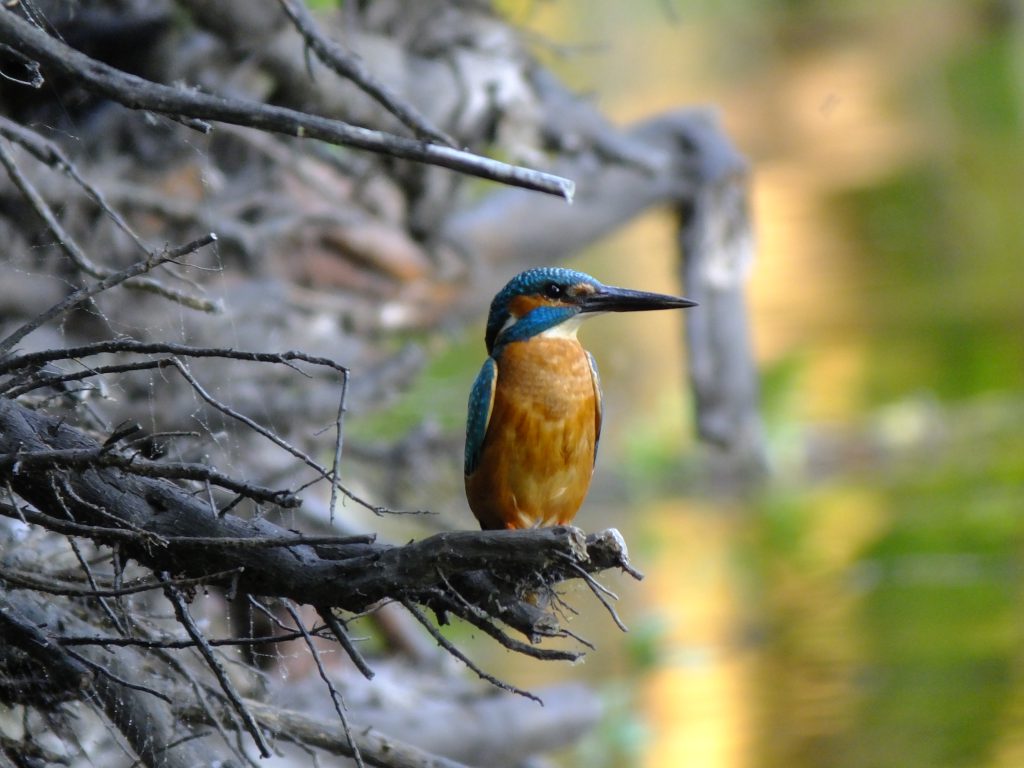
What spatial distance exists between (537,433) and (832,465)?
724 centimetres

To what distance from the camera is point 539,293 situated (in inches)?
94.5

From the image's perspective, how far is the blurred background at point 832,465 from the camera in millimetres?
5598

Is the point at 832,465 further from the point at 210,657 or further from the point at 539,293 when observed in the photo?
the point at 210,657

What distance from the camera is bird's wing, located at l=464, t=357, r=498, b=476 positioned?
7.86 feet


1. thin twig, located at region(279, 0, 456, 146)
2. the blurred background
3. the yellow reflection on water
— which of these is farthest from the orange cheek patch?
the yellow reflection on water

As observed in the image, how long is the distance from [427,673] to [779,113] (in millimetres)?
15635

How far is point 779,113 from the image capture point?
19.5m

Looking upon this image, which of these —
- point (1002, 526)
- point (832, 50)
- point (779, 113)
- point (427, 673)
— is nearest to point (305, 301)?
point (427, 673)

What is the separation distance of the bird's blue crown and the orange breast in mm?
28

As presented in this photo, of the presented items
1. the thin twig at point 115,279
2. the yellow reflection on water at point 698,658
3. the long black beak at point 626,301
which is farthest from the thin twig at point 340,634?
the yellow reflection on water at point 698,658

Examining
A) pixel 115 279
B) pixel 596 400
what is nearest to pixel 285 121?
pixel 115 279

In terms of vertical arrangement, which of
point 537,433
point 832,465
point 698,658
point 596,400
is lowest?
point 537,433

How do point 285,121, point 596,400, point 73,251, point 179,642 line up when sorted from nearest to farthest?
point 285,121, point 179,642, point 73,251, point 596,400

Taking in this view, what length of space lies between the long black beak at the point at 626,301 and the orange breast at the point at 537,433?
3.6 inches
